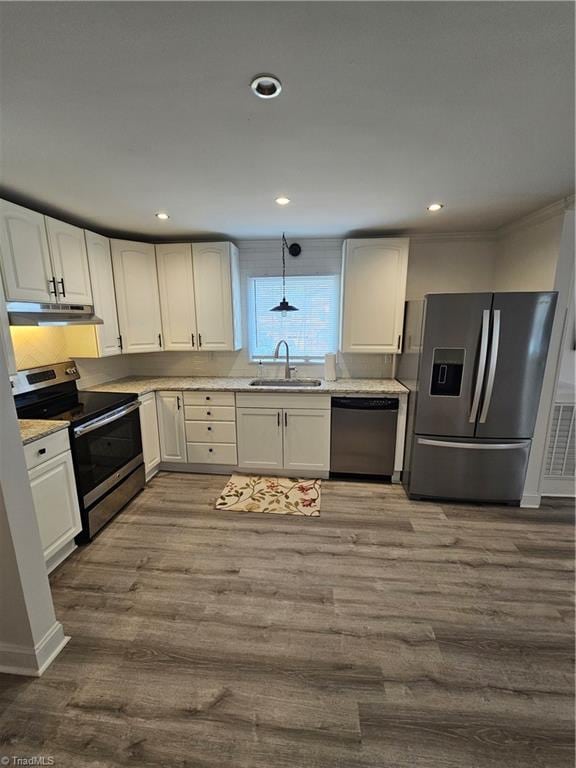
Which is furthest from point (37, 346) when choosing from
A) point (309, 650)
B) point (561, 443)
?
point (561, 443)

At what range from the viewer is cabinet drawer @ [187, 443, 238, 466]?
10.7 feet

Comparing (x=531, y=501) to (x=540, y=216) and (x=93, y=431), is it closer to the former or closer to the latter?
(x=540, y=216)

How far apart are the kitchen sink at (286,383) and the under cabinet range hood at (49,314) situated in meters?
1.63

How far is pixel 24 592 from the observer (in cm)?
137

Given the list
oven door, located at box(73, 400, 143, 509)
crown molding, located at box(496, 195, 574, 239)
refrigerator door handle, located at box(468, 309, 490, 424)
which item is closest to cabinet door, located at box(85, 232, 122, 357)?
oven door, located at box(73, 400, 143, 509)

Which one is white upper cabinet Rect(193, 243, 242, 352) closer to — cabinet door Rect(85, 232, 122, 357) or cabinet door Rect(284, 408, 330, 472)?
cabinet door Rect(85, 232, 122, 357)

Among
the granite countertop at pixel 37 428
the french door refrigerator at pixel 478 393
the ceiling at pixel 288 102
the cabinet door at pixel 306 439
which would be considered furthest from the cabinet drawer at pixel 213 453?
the ceiling at pixel 288 102

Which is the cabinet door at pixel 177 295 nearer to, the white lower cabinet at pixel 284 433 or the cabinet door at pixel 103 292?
the cabinet door at pixel 103 292

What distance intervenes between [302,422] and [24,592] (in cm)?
226

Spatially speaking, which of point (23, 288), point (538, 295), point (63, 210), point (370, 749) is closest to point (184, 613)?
point (370, 749)

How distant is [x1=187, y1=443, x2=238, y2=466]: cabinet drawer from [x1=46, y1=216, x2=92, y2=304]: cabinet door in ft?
5.60

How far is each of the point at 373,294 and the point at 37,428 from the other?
2951mm

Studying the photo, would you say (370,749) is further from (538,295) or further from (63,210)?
(63,210)

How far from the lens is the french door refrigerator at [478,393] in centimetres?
242
